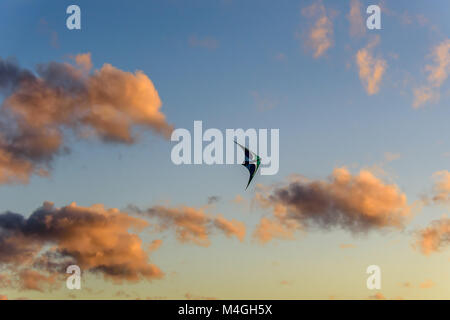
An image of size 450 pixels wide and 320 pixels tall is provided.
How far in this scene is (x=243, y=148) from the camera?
4092 inches
